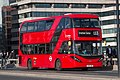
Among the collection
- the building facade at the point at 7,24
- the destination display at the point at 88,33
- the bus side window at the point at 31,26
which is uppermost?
the bus side window at the point at 31,26

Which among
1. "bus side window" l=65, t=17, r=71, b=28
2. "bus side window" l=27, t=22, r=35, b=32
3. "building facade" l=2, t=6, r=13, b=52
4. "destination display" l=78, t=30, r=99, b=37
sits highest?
"bus side window" l=65, t=17, r=71, b=28

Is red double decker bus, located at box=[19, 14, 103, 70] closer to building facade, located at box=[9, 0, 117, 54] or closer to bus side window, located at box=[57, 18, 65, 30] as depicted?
bus side window, located at box=[57, 18, 65, 30]

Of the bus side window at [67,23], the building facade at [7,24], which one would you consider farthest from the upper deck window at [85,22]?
the building facade at [7,24]

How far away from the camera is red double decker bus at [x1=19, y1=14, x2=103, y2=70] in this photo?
32.6 m

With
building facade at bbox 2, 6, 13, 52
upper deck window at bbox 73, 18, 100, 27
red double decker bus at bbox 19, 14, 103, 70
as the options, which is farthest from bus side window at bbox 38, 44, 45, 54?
building facade at bbox 2, 6, 13, 52

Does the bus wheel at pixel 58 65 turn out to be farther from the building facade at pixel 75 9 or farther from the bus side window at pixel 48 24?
the building facade at pixel 75 9

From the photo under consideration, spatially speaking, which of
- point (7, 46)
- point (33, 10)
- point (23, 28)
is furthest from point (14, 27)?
point (23, 28)

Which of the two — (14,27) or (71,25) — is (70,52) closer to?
(71,25)

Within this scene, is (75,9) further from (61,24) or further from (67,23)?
(67,23)

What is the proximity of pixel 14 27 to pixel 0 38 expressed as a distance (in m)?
12.1

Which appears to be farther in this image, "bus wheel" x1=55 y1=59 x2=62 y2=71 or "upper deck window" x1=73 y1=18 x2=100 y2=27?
"bus wheel" x1=55 y1=59 x2=62 y2=71

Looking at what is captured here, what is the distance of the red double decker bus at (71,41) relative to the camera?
32.6 metres

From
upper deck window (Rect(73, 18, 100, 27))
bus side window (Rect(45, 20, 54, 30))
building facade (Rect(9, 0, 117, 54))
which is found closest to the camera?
upper deck window (Rect(73, 18, 100, 27))

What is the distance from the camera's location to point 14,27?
157 meters
